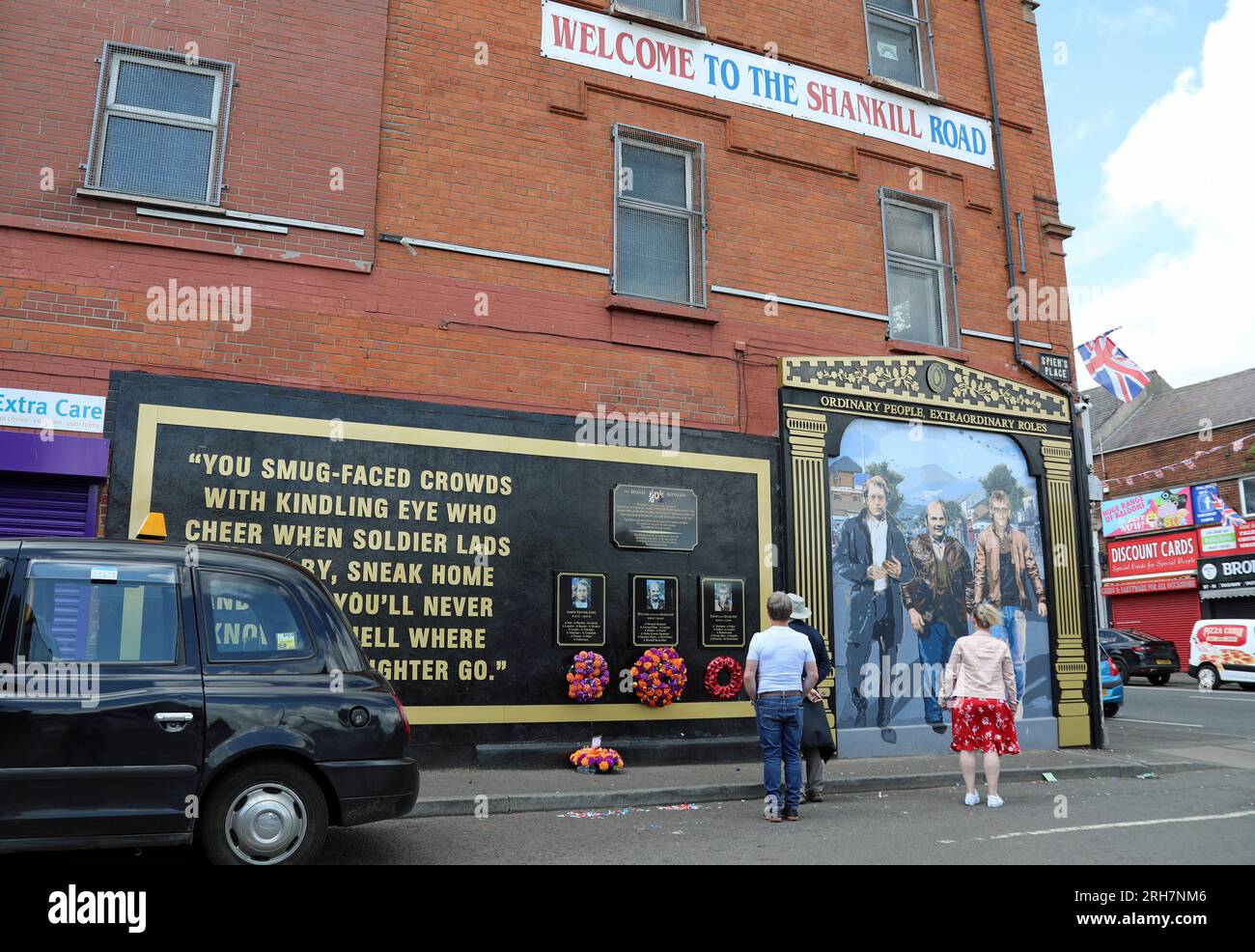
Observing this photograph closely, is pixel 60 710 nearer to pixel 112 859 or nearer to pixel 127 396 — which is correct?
pixel 112 859

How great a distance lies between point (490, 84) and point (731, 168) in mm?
2995

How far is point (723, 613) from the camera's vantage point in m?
10.2

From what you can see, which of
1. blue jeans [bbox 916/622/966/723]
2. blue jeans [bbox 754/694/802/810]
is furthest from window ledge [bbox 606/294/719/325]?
blue jeans [bbox 754/694/802/810]

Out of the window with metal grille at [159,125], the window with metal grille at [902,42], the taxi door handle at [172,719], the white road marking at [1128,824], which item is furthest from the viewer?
the window with metal grille at [902,42]

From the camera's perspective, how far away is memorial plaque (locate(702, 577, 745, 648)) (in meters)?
10.1

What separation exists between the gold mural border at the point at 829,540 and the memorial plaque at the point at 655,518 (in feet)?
4.11

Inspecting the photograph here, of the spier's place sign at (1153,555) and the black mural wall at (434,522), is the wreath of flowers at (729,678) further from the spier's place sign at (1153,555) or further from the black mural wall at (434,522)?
the spier's place sign at (1153,555)

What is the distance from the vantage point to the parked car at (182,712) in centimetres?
466

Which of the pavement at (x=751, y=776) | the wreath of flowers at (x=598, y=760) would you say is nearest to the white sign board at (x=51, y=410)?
the pavement at (x=751, y=776)

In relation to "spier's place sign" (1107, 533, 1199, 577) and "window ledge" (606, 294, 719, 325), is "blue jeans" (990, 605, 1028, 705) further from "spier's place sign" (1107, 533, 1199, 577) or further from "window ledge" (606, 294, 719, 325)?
"spier's place sign" (1107, 533, 1199, 577)

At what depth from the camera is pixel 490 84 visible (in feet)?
33.4

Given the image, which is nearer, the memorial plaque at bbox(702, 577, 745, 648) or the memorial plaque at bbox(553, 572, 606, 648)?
the memorial plaque at bbox(553, 572, 606, 648)

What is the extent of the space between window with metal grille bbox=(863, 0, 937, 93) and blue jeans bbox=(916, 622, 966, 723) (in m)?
7.35

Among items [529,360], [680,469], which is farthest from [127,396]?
[680,469]
